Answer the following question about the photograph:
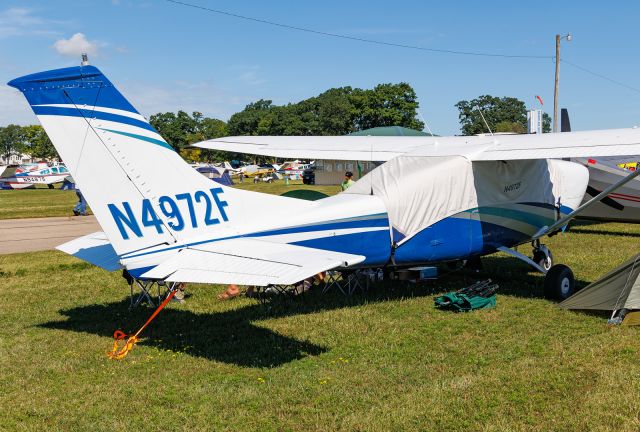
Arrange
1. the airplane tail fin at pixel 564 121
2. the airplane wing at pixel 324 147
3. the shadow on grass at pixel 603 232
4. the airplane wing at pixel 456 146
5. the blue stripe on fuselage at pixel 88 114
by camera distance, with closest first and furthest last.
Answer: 1. the blue stripe on fuselage at pixel 88 114
2. the airplane wing at pixel 456 146
3. the airplane wing at pixel 324 147
4. the shadow on grass at pixel 603 232
5. the airplane tail fin at pixel 564 121

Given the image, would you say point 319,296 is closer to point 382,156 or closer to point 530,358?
point 382,156

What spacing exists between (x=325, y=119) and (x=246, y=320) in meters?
95.5

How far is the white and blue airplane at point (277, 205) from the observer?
6.12 metres

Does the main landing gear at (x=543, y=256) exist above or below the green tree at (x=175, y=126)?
below

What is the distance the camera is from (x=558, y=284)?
8508 millimetres

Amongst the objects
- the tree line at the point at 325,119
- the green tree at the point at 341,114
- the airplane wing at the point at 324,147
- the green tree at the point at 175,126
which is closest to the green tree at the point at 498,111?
the tree line at the point at 325,119

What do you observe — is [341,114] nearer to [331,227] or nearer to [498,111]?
Answer: [498,111]

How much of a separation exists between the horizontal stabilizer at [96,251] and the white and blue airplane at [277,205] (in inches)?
0.9

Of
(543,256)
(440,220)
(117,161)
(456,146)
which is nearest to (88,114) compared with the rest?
(117,161)

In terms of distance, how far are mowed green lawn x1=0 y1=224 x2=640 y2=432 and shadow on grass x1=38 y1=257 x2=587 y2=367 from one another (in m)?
0.03

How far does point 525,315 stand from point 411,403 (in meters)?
3.43

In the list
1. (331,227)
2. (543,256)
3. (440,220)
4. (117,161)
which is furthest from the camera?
(543,256)

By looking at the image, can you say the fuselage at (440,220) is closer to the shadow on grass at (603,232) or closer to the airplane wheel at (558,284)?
the airplane wheel at (558,284)

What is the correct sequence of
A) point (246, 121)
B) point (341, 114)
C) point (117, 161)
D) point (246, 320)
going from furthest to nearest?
point (246, 121)
point (341, 114)
point (246, 320)
point (117, 161)
